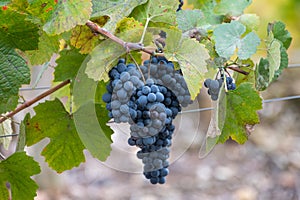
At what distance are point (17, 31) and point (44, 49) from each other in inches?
4.8

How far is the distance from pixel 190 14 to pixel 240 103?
0.16m

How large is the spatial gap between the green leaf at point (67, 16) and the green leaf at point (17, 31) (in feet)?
0.19

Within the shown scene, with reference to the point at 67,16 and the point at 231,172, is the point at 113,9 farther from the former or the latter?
the point at 231,172

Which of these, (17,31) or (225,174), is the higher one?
(17,31)

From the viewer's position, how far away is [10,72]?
2.09 feet

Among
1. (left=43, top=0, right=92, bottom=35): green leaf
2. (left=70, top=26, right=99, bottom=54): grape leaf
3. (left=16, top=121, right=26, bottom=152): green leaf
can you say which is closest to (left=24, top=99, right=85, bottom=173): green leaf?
(left=16, top=121, right=26, bottom=152): green leaf

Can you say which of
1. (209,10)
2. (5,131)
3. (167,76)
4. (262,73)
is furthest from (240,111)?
(5,131)

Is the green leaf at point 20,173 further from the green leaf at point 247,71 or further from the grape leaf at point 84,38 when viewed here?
the green leaf at point 247,71

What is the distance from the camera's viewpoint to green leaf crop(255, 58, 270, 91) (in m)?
0.78

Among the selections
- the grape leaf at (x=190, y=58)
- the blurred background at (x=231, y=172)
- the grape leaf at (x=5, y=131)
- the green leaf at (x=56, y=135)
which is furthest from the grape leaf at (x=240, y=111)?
the blurred background at (x=231, y=172)

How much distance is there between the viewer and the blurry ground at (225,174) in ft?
9.52

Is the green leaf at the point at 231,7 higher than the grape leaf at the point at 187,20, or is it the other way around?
the grape leaf at the point at 187,20

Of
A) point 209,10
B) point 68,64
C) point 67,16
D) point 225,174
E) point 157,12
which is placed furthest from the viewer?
point 225,174

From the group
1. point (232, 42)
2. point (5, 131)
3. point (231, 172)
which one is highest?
point (232, 42)
